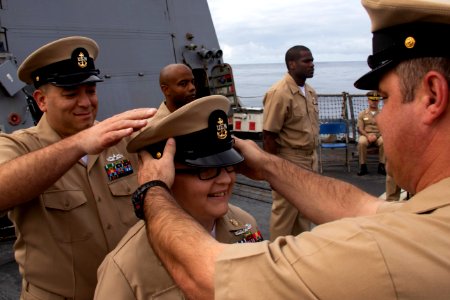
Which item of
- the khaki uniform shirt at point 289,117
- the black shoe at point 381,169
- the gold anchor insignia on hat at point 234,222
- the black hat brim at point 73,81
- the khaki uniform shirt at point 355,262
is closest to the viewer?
the khaki uniform shirt at point 355,262

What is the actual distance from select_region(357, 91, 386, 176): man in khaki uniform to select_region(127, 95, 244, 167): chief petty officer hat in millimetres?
6287

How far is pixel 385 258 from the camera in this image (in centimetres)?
96

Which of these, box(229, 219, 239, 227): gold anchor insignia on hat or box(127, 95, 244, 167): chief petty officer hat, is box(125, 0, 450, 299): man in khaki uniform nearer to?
box(127, 95, 244, 167): chief petty officer hat

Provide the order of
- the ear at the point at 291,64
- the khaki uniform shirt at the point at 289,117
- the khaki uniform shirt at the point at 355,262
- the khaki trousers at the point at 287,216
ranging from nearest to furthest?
the khaki uniform shirt at the point at 355,262 → the khaki trousers at the point at 287,216 → the khaki uniform shirt at the point at 289,117 → the ear at the point at 291,64

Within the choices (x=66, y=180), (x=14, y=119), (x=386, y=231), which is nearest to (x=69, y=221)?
(x=66, y=180)

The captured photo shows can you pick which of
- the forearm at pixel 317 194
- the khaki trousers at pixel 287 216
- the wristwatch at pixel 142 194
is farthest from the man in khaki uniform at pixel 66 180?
the khaki trousers at pixel 287 216

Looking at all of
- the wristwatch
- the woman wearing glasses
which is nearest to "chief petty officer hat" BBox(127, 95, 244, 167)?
the woman wearing glasses

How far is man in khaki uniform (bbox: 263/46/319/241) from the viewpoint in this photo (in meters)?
4.38

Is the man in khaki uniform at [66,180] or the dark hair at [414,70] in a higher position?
the dark hair at [414,70]

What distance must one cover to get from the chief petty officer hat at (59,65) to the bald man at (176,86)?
2.23 metres

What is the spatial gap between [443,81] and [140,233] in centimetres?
116

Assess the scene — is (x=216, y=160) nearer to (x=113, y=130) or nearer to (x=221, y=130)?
(x=221, y=130)

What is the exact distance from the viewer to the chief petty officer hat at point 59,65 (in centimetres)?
219

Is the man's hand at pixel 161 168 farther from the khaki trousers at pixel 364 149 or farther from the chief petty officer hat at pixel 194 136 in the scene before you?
the khaki trousers at pixel 364 149
